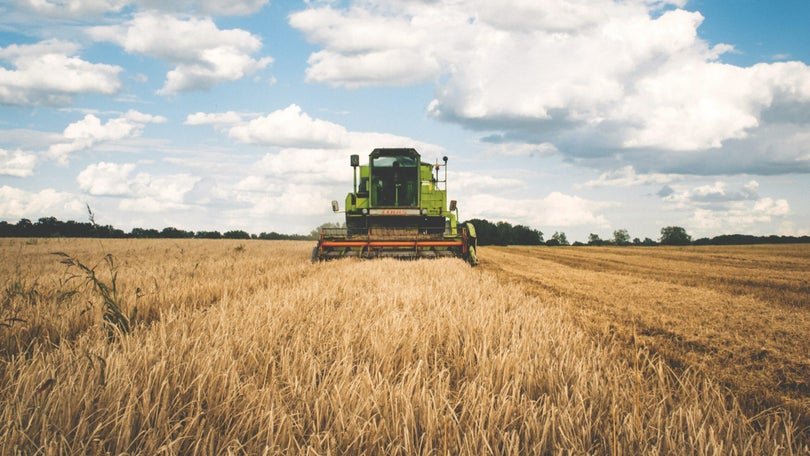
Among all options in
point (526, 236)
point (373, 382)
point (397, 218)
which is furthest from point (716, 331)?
point (526, 236)

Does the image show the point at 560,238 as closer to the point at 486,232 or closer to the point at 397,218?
the point at 486,232

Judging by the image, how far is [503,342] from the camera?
328 centimetres

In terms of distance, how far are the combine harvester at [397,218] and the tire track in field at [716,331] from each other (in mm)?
4918

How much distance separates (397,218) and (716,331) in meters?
10.6

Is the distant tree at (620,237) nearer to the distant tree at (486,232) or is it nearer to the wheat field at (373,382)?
the distant tree at (486,232)

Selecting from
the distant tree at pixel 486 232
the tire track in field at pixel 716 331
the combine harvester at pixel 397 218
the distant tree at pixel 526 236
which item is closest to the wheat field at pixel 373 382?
the tire track in field at pixel 716 331

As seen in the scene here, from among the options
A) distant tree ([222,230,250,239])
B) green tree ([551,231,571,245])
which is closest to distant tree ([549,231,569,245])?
green tree ([551,231,571,245])

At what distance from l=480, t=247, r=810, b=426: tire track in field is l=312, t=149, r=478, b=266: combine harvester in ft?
16.1

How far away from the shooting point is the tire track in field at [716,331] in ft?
11.1

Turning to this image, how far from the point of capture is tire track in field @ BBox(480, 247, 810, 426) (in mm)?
3385

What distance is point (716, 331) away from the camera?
16.5ft

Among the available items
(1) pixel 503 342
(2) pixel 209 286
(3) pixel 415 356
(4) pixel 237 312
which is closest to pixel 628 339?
(1) pixel 503 342

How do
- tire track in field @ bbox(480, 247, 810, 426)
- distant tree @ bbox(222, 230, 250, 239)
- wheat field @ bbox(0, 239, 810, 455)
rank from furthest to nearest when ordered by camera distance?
distant tree @ bbox(222, 230, 250, 239), tire track in field @ bbox(480, 247, 810, 426), wheat field @ bbox(0, 239, 810, 455)

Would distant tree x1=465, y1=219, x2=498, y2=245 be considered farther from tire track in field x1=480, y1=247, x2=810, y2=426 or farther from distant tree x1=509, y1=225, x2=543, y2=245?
tire track in field x1=480, y1=247, x2=810, y2=426
